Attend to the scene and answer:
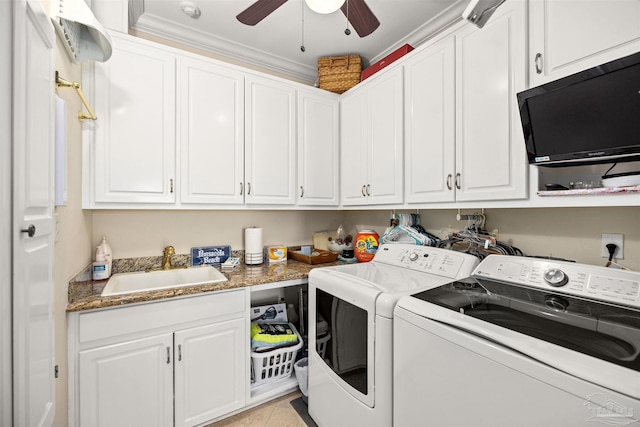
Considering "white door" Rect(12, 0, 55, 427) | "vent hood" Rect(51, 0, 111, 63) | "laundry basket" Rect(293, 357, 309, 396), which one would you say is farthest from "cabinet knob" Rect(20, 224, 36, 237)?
"laundry basket" Rect(293, 357, 309, 396)

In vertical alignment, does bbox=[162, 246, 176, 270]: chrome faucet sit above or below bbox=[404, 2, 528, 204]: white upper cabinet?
below

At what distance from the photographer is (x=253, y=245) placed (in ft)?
7.58

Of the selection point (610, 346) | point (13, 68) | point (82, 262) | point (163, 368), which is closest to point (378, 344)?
point (610, 346)

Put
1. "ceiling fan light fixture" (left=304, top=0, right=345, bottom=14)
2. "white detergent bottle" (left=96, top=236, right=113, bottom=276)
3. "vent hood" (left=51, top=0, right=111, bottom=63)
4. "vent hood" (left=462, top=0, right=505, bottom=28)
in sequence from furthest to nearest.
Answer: "white detergent bottle" (left=96, top=236, right=113, bottom=276)
"ceiling fan light fixture" (left=304, top=0, right=345, bottom=14)
"vent hood" (left=51, top=0, right=111, bottom=63)
"vent hood" (left=462, top=0, right=505, bottom=28)

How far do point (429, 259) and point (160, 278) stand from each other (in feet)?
6.01

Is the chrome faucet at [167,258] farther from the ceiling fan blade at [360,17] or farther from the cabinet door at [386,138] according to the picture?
the ceiling fan blade at [360,17]

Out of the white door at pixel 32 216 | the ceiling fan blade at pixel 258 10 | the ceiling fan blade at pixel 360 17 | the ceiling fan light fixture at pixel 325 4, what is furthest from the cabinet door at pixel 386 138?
the white door at pixel 32 216

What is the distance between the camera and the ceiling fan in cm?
166

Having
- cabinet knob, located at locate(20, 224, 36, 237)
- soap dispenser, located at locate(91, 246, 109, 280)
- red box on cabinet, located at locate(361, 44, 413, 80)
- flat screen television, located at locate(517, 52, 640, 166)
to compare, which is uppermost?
red box on cabinet, located at locate(361, 44, 413, 80)

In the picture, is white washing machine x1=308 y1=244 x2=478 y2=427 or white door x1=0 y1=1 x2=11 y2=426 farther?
white washing machine x1=308 y1=244 x2=478 y2=427

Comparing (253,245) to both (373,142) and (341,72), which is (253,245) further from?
(341,72)

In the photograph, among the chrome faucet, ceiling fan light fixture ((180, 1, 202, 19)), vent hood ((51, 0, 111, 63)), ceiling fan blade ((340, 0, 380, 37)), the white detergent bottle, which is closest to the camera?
vent hood ((51, 0, 111, 63))

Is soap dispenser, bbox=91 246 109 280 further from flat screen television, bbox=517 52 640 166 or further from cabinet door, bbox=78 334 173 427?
flat screen television, bbox=517 52 640 166

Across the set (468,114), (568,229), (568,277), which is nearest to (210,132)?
(468,114)
